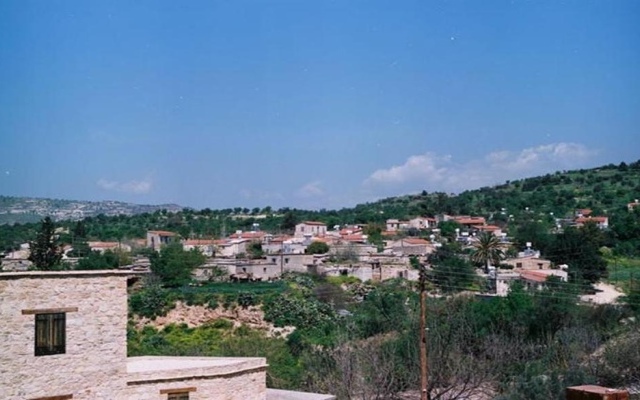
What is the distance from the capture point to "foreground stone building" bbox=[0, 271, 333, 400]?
11211 mm

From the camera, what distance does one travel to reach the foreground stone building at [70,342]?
11.2 m

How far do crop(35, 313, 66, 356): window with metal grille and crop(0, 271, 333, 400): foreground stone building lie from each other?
0.01 meters

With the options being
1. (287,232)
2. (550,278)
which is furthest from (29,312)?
(287,232)

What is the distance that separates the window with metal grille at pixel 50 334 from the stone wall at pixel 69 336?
8 cm

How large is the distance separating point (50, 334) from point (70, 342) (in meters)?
0.33

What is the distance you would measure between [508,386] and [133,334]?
18.5 m

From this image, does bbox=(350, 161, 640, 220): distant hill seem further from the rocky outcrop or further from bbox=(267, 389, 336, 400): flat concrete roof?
A: bbox=(267, 389, 336, 400): flat concrete roof

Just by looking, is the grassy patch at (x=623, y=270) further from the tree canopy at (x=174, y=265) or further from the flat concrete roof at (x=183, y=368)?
the tree canopy at (x=174, y=265)

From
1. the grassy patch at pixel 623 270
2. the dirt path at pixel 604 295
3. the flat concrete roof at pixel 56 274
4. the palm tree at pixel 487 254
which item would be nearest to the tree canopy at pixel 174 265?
the palm tree at pixel 487 254

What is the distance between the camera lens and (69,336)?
11711mm

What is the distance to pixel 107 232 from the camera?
85875 mm

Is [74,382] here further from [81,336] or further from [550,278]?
[550,278]

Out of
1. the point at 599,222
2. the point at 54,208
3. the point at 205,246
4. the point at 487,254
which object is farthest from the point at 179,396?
the point at 54,208

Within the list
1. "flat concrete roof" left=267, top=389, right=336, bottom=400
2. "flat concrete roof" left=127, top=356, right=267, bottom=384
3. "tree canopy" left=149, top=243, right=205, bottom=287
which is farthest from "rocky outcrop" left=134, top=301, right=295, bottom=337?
"flat concrete roof" left=127, top=356, right=267, bottom=384
